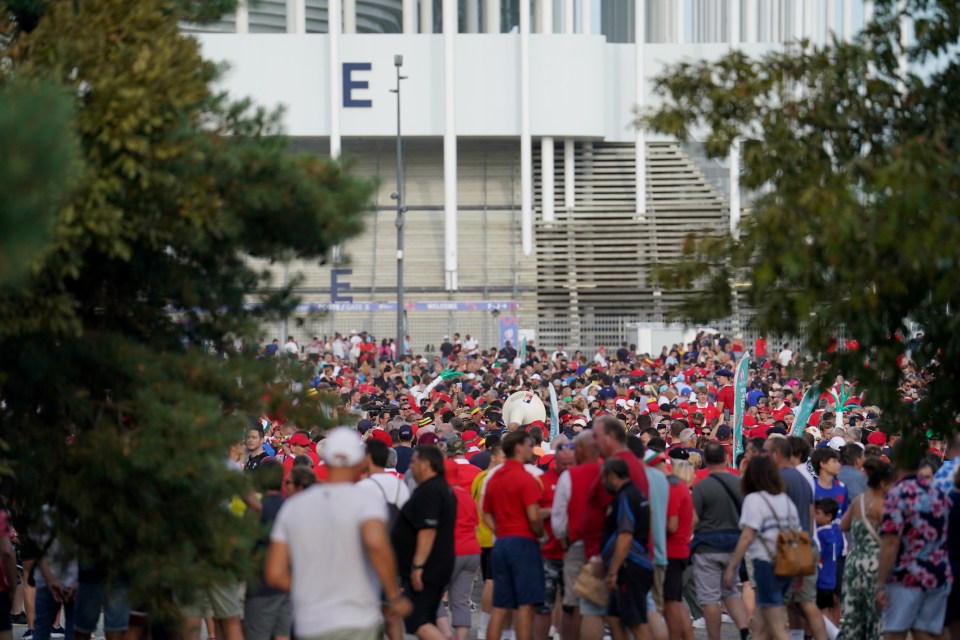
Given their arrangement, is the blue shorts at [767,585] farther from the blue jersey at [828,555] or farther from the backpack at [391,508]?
the backpack at [391,508]

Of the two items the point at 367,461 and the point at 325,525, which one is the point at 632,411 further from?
the point at 325,525

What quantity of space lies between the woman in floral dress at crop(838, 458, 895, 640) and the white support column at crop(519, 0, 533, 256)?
4408cm

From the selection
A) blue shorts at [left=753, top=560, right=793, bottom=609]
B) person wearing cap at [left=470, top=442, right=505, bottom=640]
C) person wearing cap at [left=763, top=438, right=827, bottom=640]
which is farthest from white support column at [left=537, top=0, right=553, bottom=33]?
blue shorts at [left=753, top=560, right=793, bottom=609]

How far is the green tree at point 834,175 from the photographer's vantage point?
703cm

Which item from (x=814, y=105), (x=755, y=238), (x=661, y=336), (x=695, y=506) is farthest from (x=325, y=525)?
(x=661, y=336)

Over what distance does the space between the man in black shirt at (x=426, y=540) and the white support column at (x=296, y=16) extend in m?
46.7

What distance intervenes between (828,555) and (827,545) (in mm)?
77

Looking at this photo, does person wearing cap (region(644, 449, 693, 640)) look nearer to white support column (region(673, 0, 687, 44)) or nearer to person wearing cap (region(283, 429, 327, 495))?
person wearing cap (region(283, 429, 327, 495))

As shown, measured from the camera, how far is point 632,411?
2147cm

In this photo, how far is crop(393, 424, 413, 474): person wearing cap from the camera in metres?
13.7

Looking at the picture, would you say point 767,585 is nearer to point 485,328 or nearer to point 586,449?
point 586,449

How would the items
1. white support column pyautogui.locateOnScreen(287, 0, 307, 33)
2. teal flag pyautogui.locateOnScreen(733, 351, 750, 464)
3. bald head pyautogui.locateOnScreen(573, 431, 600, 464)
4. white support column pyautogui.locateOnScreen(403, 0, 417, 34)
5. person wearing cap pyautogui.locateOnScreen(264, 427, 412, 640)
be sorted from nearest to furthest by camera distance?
person wearing cap pyautogui.locateOnScreen(264, 427, 412, 640) < bald head pyautogui.locateOnScreen(573, 431, 600, 464) < teal flag pyautogui.locateOnScreen(733, 351, 750, 464) < white support column pyautogui.locateOnScreen(287, 0, 307, 33) < white support column pyautogui.locateOnScreen(403, 0, 417, 34)

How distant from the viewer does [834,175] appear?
24.2ft

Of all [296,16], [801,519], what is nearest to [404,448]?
[801,519]
